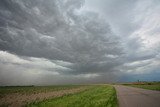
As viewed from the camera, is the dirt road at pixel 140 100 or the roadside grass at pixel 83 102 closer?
the dirt road at pixel 140 100

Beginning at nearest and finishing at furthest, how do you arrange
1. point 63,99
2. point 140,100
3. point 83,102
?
point 140,100 → point 83,102 → point 63,99

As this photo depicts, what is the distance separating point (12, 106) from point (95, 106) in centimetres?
1071

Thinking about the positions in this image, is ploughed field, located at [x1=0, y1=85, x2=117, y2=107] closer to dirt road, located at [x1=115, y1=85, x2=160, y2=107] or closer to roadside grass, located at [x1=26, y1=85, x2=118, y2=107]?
roadside grass, located at [x1=26, y1=85, x2=118, y2=107]

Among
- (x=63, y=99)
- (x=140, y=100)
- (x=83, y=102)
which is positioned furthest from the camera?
(x=63, y=99)

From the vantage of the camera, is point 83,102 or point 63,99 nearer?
point 83,102

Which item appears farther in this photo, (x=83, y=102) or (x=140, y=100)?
(x=83, y=102)

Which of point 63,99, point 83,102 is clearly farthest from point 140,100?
point 63,99

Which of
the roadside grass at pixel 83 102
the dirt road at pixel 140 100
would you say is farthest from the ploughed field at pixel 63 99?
the dirt road at pixel 140 100

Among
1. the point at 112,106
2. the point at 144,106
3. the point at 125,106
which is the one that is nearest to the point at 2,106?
the point at 112,106

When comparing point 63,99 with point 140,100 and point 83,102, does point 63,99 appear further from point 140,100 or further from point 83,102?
point 140,100

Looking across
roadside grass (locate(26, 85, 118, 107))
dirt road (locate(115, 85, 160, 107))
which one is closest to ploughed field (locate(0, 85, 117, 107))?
roadside grass (locate(26, 85, 118, 107))

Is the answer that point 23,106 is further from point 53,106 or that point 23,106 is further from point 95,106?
point 95,106

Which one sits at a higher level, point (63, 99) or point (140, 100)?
point (63, 99)

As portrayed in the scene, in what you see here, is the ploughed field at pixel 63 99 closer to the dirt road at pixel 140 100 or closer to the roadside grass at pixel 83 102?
the roadside grass at pixel 83 102
